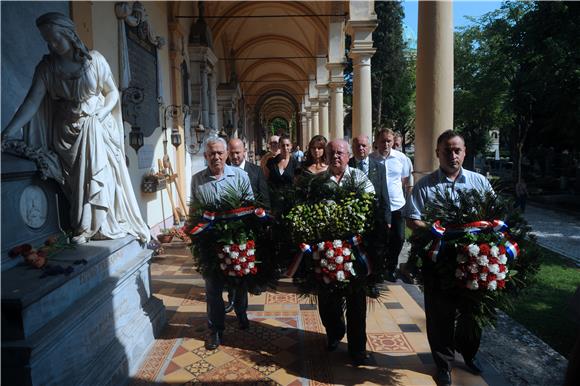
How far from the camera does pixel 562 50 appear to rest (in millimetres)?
12539

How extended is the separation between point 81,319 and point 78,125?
169 centimetres

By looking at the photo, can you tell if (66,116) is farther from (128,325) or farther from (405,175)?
(405,175)

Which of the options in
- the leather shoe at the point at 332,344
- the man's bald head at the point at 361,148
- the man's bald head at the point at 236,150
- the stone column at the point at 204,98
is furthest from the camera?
the stone column at the point at 204,98

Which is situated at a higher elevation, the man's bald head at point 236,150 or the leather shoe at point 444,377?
the man's bald head at point 236,150

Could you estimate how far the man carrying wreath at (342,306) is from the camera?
136 inches

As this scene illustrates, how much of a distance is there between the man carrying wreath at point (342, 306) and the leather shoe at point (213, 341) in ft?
3.42

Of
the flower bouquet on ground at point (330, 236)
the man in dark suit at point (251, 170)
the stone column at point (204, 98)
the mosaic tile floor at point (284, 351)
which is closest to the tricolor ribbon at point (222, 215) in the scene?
the flower bouquet on ground at point (330, 236)

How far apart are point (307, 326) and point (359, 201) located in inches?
69.9

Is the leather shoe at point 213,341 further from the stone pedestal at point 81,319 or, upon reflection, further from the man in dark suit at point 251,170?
the man in dark suit at point 251,170

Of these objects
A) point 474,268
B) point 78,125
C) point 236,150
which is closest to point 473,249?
point 474,268

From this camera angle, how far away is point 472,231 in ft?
9.54

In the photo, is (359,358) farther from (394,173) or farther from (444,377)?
(394,173)

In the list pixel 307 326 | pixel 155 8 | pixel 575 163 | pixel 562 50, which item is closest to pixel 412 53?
pixel 575 163

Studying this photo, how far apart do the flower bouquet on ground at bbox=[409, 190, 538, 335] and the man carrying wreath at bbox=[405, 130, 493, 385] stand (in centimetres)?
7
